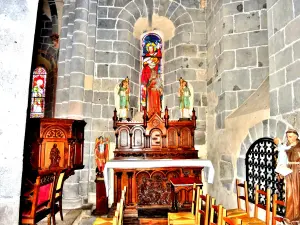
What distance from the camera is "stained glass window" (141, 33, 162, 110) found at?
6.90 metres

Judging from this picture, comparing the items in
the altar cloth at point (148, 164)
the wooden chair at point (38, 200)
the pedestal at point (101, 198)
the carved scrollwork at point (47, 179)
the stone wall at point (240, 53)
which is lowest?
the pedestal at point (101, 198)

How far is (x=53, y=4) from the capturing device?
24.8ft

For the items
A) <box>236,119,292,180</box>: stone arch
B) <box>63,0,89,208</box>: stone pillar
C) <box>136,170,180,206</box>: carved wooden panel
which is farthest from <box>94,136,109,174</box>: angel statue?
<box>236,119,292,180</box>: stone arch

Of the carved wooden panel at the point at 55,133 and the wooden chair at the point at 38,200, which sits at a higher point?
the carved wooden panel at the point at 55,133

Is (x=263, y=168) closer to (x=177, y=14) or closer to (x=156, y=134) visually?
(x=156, y=134)

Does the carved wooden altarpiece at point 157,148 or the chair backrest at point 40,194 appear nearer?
the chair backrest at point 40,194

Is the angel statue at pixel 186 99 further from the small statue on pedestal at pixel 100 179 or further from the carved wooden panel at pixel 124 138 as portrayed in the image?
the small statue on pedestal at pixel 100 179

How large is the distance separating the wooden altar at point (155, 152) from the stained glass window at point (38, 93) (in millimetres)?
3647

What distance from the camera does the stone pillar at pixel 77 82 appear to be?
18.1ft

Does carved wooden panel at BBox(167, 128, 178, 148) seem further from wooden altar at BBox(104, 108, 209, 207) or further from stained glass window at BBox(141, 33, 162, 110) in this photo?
stained glass window at BBox(141, 33, 162, 110)

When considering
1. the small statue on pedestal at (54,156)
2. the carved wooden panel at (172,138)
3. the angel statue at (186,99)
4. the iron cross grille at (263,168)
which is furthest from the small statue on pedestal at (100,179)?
the iron cross grille at (263,168)

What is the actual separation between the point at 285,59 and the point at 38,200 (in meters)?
3.64

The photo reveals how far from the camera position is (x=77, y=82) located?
19.4 ft

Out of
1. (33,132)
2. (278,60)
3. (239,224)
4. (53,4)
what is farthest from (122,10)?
(239,224)
